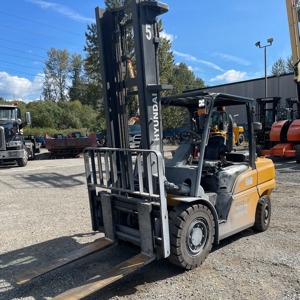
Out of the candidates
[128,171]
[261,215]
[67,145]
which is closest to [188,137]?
[128,171]

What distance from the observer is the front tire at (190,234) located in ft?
12.7

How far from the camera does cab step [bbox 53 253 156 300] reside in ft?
10.9

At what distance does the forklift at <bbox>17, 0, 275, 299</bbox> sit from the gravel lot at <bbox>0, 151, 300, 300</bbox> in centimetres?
23

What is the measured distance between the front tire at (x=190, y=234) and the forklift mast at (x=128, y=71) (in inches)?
35.7

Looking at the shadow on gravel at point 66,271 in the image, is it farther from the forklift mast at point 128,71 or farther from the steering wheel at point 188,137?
the steering wheel at point 188,137

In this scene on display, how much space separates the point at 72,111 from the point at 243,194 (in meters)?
58.1

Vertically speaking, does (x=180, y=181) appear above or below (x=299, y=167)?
above

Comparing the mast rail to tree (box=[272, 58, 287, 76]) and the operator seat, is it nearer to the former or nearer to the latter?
the operator seat

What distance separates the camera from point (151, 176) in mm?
3758

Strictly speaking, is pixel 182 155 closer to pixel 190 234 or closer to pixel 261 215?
pixel 190 234

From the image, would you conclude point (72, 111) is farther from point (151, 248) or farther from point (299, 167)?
point (151, 248)

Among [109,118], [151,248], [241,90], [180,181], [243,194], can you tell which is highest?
[241,90]

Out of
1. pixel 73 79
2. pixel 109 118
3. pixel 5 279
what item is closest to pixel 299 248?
pixel 109 118

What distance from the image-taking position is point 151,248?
3.82 meters
